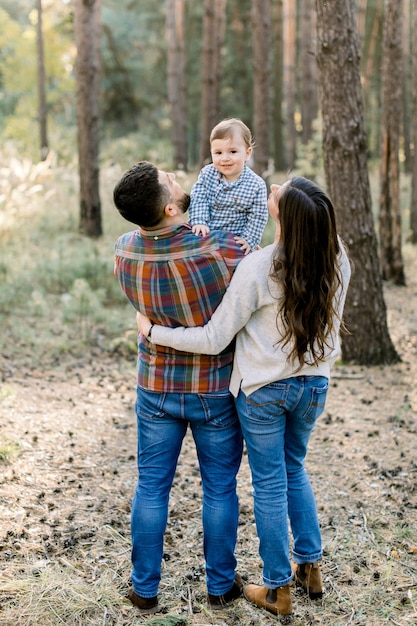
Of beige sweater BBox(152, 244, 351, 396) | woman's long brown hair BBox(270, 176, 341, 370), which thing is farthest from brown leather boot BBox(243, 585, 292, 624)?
woman's long brown hair BBox(270, 176, 341, 370)

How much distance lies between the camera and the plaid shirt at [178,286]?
9.39 feet

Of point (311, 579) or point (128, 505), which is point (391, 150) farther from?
point (311, 579)

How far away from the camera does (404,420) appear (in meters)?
5.83

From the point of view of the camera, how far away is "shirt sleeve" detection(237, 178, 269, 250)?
306cm

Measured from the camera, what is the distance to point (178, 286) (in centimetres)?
289

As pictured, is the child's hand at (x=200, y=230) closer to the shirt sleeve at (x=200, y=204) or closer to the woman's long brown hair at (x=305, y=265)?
the shirt sleeve at (x=200, y=204)

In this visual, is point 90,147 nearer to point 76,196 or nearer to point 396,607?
→ point 76,196

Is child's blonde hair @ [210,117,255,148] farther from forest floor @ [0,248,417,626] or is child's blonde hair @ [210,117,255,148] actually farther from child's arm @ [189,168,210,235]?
forest floor @ [0,248,417,626]

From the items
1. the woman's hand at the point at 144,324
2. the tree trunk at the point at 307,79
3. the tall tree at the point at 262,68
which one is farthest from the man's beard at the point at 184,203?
the tree trunk at the point at 307,79

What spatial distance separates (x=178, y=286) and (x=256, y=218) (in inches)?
20.1

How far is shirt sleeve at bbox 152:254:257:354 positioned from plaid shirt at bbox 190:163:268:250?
1.05ft

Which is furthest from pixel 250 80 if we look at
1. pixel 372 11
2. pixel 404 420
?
pixel 404 420

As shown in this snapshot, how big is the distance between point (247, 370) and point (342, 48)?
472cm

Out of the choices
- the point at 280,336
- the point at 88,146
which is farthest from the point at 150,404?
the point at 88,146
